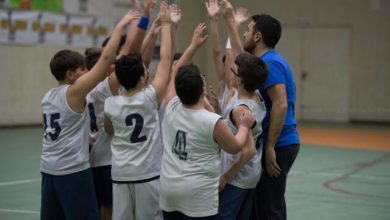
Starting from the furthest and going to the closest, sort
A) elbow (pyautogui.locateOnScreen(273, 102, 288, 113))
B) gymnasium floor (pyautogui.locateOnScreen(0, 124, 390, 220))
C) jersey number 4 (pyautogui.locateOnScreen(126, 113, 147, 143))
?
gymnasium floor (pyautogui.locateOnScreen(0, 124, 390, 220)), elbow (pyautogui.locateOnScreen(273, 102, 288, 113)), jersey number 4 (pyautogui.locateOnScreen(126, 113, 147, 143))

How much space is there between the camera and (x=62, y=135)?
4898 mm

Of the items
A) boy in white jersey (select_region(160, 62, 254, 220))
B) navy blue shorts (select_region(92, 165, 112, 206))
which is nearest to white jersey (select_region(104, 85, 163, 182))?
boy in white jersey (select_region(160, 62, 254, 220))

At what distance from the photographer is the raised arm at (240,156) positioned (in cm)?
455

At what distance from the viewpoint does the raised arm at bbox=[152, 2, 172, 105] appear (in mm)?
4840

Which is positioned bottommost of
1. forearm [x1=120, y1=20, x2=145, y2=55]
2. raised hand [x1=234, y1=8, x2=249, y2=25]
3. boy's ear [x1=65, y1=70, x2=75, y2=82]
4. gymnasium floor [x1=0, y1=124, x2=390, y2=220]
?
gymnasium floor [x1=0, y1=124, x2=390, y2=220]

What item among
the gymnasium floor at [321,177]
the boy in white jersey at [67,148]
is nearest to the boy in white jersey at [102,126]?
the boy in white jersey at [67,148]

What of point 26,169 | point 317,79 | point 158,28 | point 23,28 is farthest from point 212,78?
point 158,28

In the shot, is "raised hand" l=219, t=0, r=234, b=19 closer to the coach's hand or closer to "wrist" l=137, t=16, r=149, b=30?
"wrist" l=137, t=16, r=149, b=30

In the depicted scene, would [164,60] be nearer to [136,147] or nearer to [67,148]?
[136,147]

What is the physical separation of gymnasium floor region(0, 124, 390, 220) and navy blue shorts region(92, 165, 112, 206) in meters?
2.34

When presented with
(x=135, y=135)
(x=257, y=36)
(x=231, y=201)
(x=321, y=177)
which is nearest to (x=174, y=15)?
(x=257, y=36)

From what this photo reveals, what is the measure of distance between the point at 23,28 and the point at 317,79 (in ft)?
30.2

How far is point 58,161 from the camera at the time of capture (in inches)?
193

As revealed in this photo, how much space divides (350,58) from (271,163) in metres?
16.1
